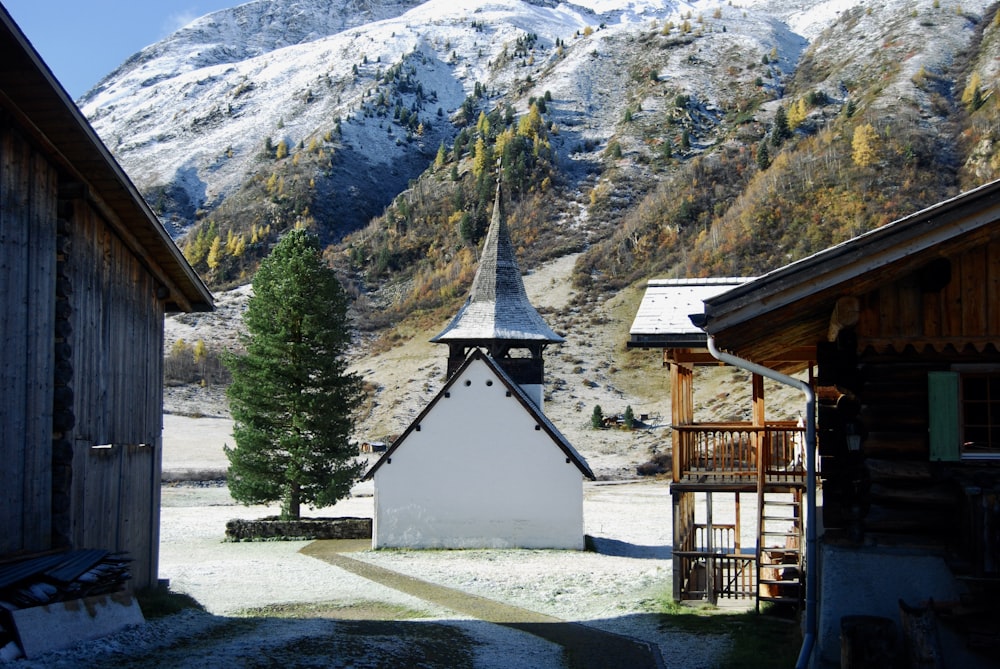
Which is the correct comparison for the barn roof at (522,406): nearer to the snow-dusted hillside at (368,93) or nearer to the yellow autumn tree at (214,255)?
→ the yellow autumn tree at (214,255)

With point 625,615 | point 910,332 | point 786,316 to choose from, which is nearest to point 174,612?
point 625,615

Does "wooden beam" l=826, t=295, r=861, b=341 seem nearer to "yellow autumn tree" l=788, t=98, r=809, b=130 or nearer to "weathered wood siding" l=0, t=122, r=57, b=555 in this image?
"weathered wood siding" l=0, t=122, r=57, b=555

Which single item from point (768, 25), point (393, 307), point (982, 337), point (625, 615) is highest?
point (768, 25)

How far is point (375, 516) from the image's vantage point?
27438 mm

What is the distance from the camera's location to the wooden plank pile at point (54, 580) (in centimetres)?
1049

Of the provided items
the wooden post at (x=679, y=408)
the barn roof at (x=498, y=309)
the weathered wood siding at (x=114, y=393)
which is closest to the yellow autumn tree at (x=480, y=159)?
the barn roof at (x=498, y=309)

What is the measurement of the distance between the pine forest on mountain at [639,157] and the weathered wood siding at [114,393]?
5493cm

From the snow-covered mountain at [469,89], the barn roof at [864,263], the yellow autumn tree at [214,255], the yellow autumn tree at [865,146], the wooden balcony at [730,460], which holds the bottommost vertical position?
the wooden balcony at [730,460]

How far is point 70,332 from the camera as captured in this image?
42.8 ft

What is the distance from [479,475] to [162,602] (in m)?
12.6

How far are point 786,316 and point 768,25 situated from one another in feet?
495

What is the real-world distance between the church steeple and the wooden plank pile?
18.6m

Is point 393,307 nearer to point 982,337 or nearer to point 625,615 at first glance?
point 625,615

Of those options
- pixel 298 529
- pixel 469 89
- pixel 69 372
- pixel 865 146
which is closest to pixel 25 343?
pixel 69 372
